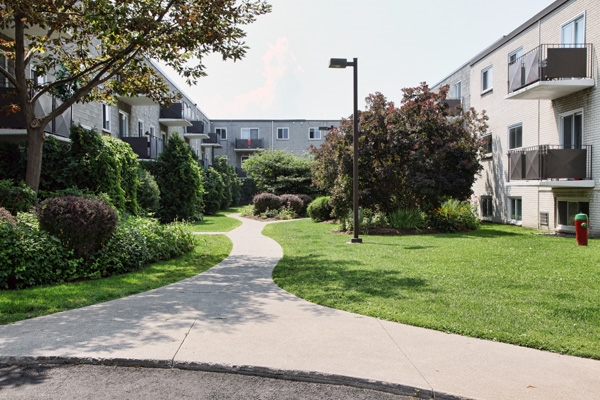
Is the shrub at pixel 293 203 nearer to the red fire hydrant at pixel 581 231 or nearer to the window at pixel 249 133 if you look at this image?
the red fire hydrant at pixel 581 231

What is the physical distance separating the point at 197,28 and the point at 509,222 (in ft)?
51.4

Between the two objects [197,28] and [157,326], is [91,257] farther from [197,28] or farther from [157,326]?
[197,28]

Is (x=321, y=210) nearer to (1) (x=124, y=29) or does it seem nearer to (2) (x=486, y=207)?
(2) (x=486, y=207)

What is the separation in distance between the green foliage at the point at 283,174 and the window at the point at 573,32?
1929 cm

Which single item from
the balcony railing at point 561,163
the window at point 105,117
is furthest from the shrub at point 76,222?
the window at point 105,117

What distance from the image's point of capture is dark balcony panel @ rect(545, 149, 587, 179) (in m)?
15.5

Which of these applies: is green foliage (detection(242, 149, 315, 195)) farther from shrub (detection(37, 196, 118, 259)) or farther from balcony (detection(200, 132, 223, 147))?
shrub (detection(37, 196, 118, 259))

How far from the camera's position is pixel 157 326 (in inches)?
219

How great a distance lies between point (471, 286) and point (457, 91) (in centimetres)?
2293

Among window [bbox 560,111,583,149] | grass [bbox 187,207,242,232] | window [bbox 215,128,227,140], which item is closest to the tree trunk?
grass [bbox 187,207,242,232]

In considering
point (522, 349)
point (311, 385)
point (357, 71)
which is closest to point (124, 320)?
point (311, 385)

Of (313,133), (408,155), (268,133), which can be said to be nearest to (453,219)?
(408,155)

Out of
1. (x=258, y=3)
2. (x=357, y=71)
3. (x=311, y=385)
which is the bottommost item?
(x=311, y=385)

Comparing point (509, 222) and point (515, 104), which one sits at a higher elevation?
point (515, 104)
